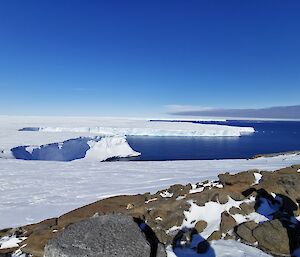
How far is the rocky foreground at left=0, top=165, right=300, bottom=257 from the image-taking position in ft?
14.8

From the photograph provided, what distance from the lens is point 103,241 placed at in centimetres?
444

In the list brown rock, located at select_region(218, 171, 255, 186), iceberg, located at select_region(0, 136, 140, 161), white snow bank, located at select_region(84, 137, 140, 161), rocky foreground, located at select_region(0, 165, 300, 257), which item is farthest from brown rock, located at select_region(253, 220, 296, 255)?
white snow bank, located at select_region(84, 137, 140, 161)

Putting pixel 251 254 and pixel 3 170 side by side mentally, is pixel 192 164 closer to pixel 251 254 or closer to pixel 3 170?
pixel 3 170

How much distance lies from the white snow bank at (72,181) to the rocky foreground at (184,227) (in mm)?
1661

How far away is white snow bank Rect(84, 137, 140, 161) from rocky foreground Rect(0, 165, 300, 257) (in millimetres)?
22047

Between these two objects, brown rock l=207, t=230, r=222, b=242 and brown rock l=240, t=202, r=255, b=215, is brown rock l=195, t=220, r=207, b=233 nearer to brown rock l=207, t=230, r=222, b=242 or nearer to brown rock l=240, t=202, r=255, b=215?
brown rock l=207, t=230, r=222, b=242

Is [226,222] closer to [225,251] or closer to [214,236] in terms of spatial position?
[214,236]

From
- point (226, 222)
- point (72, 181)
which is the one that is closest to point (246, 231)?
point (226, 222)

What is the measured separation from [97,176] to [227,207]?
293 inches

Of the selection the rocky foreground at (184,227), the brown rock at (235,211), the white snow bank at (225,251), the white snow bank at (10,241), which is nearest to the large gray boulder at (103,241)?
the rocky foreground at (184,227)

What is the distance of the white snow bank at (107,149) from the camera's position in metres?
28.8

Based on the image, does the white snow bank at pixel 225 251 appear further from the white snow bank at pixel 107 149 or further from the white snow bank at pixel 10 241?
the white snow bank at pixel 107 149

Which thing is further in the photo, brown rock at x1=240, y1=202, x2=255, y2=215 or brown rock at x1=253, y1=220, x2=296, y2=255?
brown rock at x1=240, y1=202, x2=255, y2=215

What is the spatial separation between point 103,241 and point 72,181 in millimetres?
7352
